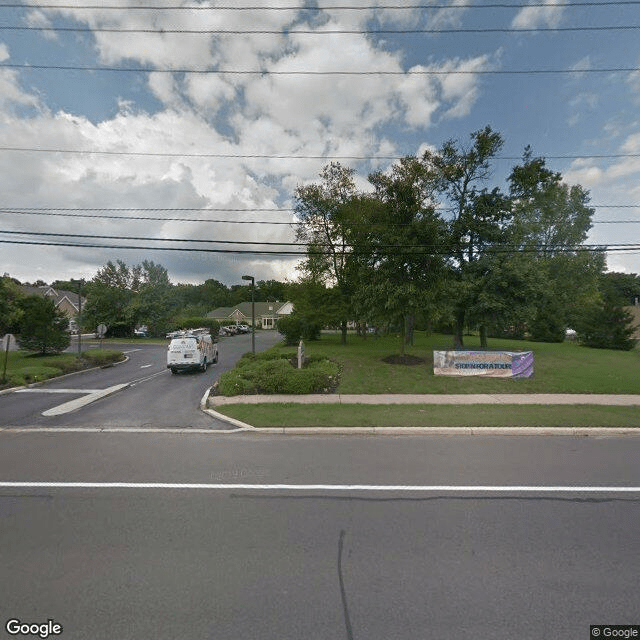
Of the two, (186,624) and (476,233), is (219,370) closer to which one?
Result: (476,233)

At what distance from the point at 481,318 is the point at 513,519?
54.3 ft

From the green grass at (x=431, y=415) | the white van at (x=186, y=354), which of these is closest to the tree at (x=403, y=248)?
the green grass at (x=431, y=415)

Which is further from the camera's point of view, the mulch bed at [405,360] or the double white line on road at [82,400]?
the mulch bed at [405,360]

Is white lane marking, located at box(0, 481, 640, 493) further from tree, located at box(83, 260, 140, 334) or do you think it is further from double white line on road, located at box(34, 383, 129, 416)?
tree, located at box(83, 260, 140, 334)

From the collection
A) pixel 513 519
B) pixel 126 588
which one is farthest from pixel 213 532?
pixel 513 519

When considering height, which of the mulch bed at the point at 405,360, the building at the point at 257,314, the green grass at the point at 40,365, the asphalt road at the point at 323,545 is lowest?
the asphalt road at the point at 323,545

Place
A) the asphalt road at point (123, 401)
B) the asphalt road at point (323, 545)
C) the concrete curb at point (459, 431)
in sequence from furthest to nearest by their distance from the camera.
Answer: the asphalt road at point (123, 401), the concrete curb at point (459, 431), the asphalt road at point (323, 545)

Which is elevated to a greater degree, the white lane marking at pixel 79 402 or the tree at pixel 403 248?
the tree at pixel 403 248

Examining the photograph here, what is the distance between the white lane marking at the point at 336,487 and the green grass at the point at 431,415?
9.60 ft

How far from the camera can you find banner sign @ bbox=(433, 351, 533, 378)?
1350 cm

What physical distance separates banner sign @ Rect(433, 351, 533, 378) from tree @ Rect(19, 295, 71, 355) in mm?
22862

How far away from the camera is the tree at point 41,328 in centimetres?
2167

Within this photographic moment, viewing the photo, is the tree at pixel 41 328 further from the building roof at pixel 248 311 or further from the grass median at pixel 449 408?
the building roof at pixel 248 311

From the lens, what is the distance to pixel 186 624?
2.62 metres
